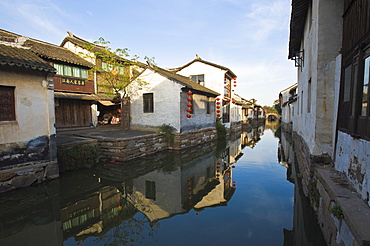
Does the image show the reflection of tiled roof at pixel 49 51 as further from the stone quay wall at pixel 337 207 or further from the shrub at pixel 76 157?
the stone quay wall at pixel 337 207

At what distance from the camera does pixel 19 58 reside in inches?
224

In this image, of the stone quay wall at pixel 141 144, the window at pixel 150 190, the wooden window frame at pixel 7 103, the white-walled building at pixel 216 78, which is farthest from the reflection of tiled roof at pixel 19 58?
the white-walled building at pixel 216 78

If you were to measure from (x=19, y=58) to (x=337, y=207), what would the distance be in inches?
332

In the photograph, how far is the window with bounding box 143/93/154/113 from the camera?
13.0 meters

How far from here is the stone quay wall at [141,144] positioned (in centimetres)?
889

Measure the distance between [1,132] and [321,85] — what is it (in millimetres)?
8755

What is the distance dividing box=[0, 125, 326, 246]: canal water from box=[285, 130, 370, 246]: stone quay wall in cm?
48

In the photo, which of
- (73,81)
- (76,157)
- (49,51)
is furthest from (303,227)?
(49,51)

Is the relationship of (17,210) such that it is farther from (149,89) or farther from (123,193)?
(149,89)

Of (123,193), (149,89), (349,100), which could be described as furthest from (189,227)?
(149,89)

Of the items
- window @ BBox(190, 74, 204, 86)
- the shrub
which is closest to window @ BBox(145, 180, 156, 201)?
the shrub

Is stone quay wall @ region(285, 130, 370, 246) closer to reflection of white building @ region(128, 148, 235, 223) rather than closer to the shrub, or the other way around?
reflection of white building @ region(128, 148, 235, 223)

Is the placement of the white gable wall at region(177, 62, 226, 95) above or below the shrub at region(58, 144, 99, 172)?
above

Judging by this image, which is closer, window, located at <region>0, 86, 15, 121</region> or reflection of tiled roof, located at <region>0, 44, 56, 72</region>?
reflection of tiled roof, located at <region>0, 44, 56, 72</region>
